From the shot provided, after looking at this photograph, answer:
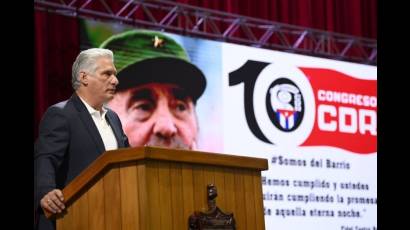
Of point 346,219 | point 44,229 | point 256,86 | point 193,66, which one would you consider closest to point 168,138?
point 193,66

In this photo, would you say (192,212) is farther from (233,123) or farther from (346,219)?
(346,219)

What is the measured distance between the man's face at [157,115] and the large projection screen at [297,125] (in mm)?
107

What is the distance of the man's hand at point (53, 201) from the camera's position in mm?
2445

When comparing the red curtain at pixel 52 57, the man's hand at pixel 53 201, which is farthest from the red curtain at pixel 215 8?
the man's hand at pixel 53 201

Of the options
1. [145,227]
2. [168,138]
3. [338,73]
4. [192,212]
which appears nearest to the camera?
[145,227]

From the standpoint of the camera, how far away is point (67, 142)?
267 centimetres

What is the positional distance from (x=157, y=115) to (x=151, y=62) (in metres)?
0.36

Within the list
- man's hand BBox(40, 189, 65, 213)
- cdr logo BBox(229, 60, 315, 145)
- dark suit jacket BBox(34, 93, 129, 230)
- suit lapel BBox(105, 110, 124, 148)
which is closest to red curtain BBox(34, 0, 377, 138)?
cdr logo BBox(229, 60, 315, 145)

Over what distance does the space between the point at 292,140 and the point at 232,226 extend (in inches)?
141

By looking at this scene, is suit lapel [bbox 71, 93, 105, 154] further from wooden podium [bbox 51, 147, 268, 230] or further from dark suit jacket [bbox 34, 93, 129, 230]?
wooden podium [bbox 51, 147, 268, 230]

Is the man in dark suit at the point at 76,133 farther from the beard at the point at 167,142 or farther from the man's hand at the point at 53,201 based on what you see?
the beard at the point at 167,142

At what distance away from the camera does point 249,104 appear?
5793 mm

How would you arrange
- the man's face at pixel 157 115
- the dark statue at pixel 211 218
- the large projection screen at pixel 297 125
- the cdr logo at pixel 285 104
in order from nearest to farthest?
the dark statue at pixel 211 218
the man's face at pixel 157 115
the large projection screen at pixel 297 125
the cdr logo at pixel 285 104

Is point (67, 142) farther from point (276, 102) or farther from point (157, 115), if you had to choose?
point (276, 102)
